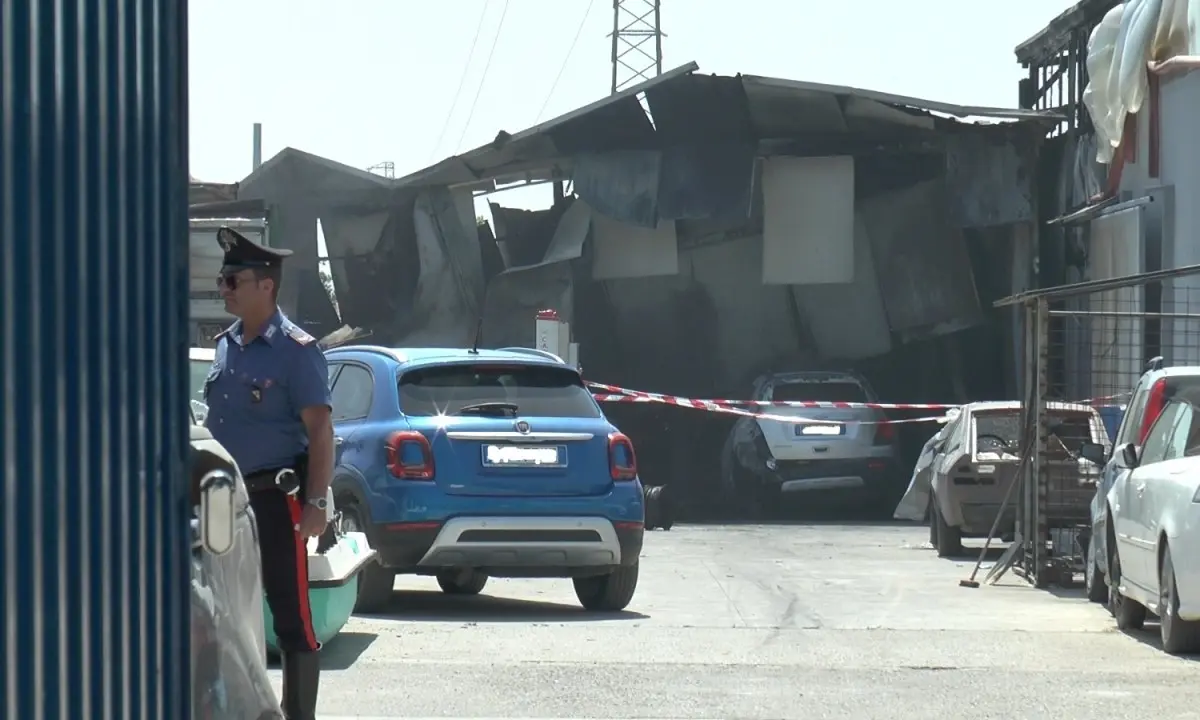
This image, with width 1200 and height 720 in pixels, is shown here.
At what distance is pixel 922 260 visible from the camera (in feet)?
89.2

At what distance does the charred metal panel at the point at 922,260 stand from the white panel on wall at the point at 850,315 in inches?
18.9

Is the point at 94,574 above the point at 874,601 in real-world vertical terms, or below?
above

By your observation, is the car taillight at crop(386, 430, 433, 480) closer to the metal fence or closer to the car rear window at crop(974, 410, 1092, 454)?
the metal fence

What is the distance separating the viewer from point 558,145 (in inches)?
1030

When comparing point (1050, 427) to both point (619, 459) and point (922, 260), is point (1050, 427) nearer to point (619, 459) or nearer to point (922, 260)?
point (619, 459)

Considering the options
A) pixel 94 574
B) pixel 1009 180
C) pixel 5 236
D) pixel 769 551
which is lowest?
pixel 769 551

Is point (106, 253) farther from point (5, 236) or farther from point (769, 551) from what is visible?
point (769, 551)

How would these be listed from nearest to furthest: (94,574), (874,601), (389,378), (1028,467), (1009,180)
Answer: (94,574)
(389,378)
(874,601)
(1028,467)
(1009,180)

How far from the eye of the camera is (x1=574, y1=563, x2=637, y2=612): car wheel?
12.6 m

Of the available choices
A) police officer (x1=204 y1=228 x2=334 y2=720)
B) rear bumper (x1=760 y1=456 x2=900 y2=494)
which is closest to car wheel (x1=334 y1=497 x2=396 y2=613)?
police officer (x1=204 y1=228 x2=334 y2=720)

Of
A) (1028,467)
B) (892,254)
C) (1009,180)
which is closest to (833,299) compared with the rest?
(892,254)

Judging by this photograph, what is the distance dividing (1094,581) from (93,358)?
1120 centimetres

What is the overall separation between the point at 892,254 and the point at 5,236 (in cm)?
2460

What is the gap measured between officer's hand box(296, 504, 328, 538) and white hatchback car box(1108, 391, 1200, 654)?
533cm
